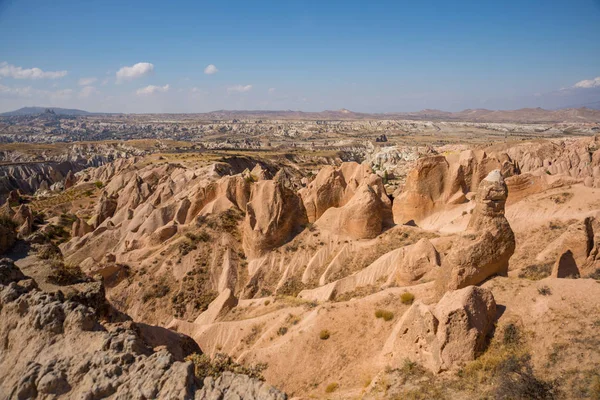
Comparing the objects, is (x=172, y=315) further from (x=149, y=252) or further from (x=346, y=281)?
(x=346, y=281)

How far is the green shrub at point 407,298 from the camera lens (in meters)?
15.6

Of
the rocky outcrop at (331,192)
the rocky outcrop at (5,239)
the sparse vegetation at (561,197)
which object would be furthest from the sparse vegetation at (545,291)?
the rocky outcrop at (5,239)

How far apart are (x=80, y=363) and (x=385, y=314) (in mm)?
11199

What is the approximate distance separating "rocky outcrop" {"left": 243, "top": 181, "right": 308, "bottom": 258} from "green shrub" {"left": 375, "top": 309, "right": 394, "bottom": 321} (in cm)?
1321

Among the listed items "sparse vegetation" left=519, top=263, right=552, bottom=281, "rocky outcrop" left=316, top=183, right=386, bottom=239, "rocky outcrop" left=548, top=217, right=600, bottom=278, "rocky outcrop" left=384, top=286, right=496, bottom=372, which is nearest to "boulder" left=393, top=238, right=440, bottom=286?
"sparse vegetation" left=519, top=263, right=552, bottom=281

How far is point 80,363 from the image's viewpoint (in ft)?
29.9

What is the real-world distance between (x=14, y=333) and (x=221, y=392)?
7.15 metres

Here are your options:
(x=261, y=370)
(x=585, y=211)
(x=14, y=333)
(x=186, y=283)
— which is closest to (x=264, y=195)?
(x=186, y=283)

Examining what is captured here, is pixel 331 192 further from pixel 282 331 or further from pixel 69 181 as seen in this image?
pixel 69 181

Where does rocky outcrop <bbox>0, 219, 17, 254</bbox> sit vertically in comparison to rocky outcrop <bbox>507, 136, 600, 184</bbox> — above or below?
below

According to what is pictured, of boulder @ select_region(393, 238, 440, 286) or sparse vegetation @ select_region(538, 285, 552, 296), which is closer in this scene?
sparse vegetation @ select_region(538, 285, 552, 296)

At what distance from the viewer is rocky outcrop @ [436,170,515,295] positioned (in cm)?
1392

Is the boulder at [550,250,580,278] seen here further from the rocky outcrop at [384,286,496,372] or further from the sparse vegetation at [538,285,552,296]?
the rocky outcrop at [384,286,496,372]

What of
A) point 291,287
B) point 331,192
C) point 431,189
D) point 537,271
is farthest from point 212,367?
point 431,189
